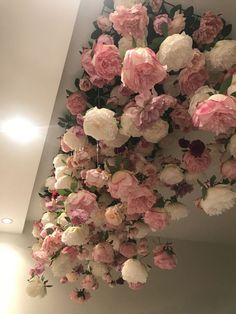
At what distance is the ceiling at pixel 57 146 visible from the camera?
144 cm

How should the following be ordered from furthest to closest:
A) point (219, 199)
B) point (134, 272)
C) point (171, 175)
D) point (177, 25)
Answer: point (134, 272)
point (171, 175)
point (177, 25)
point (219, 199)

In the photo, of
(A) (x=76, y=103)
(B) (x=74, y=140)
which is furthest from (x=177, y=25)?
(B) (x=74, y=140)

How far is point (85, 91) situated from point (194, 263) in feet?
6.95

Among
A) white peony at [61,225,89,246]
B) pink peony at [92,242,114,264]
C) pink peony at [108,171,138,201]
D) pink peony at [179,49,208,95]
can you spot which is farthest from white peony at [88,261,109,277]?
pink peony at [179,49,208,95]

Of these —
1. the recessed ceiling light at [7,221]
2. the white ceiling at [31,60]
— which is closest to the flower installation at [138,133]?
the white ceiling at [31,60]

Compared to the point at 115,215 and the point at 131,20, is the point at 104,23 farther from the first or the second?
the point at 115,215

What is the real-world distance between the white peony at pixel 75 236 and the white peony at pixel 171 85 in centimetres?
67

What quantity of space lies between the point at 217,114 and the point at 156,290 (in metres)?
2.28

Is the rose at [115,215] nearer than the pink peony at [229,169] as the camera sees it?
No

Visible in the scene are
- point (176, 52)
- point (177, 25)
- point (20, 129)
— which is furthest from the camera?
point (20, 129)

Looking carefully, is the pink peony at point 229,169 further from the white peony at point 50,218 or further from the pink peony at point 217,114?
the white peony at point 50,218

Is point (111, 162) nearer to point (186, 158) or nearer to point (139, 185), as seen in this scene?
point (139, 185)

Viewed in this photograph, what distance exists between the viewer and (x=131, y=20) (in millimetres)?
1160

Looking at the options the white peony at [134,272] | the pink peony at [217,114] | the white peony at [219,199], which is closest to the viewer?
the pink peony at [217,114]
